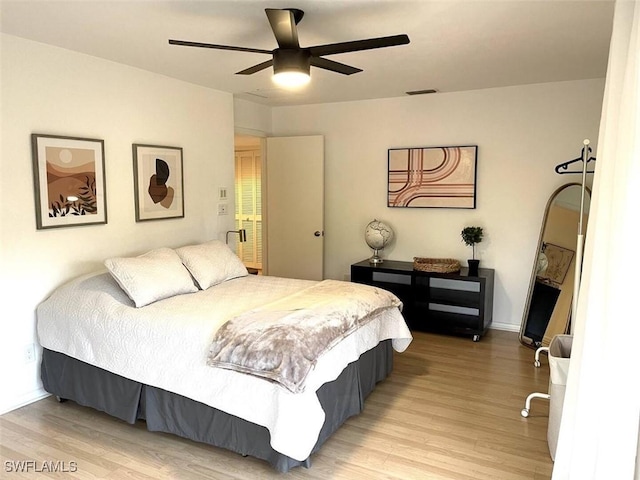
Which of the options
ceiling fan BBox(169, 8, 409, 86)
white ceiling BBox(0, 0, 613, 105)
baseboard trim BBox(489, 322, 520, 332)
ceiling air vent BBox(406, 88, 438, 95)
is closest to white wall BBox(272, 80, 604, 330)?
baseboard trim BBox(489, 322, 520, 332)

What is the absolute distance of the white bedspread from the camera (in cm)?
220

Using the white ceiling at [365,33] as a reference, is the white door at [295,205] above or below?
below

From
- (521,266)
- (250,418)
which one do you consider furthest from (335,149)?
(250,418)

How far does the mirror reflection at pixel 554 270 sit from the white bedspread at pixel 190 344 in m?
1.54

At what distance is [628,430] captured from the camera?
1.66 meters

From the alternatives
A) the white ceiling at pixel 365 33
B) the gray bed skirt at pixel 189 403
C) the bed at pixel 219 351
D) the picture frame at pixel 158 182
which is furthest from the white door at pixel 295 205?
the gray bed skirt at pixel 189 403

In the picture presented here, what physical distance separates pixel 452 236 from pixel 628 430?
3.18 meters

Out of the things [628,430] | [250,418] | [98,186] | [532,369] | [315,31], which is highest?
[315,31]

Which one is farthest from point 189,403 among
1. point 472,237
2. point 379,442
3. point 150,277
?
point 472,237

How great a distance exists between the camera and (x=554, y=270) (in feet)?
13.7

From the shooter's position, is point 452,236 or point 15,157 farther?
point 452,236

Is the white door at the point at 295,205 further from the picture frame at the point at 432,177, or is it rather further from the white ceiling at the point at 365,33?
the white ceiling at the point at 365,33

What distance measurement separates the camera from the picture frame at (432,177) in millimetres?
4598

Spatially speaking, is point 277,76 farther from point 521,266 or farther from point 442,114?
point 521,266
